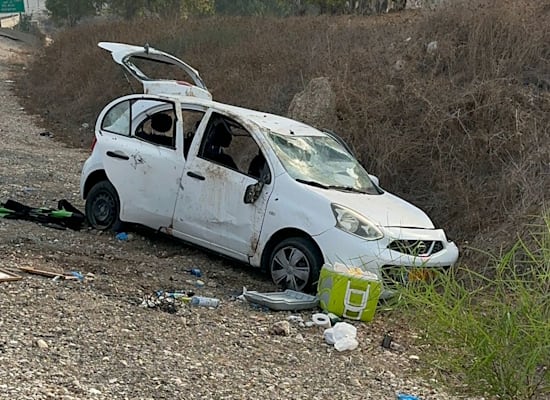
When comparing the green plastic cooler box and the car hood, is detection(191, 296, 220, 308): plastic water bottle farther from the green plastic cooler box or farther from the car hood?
the car hood

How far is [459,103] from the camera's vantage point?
1177cm

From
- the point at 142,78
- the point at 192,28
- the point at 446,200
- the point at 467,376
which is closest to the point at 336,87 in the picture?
the point at 446,200

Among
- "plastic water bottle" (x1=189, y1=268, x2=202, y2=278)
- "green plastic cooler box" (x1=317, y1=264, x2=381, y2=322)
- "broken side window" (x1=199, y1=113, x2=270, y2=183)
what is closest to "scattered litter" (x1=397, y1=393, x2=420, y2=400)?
"green plastic cooler box" (x1=317, y1=264, x2=381, y2=322)

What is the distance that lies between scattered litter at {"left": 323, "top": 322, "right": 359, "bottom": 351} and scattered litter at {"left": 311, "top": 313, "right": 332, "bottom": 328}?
5.4 inches

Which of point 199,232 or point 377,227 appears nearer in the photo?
point 377,227

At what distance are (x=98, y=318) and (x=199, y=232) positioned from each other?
2350 mm

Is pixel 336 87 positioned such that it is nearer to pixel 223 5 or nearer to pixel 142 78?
pixel 142 78

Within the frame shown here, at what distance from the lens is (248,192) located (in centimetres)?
761

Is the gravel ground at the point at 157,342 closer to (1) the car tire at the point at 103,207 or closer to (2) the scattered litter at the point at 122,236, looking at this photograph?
(2) the scattered litter at the point at 122,236

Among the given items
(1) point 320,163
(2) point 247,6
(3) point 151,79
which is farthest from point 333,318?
(2) point 247,6

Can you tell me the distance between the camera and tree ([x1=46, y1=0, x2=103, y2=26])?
194 feet

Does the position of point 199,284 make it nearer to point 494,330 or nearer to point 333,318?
point 333,318

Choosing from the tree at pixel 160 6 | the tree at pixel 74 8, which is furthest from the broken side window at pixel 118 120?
the tree at pixel 74 8

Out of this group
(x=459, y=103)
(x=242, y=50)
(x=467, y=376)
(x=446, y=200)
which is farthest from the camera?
(x=242, y=50)
